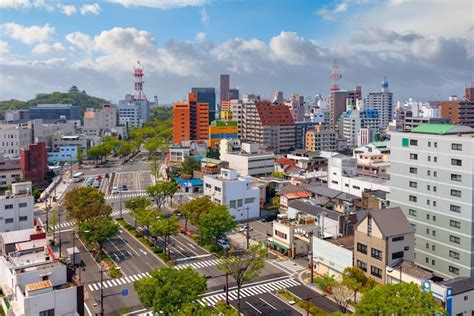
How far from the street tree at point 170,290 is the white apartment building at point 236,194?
72.0 ft

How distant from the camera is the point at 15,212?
3503cm

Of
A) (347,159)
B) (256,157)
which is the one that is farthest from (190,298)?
(256,157)

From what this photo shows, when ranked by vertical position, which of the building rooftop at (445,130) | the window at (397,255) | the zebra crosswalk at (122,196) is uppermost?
the building rooftop at (445,130)

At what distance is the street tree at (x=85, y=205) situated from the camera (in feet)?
122

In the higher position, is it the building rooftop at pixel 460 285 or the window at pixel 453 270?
the building rooftop at pixel 460 285

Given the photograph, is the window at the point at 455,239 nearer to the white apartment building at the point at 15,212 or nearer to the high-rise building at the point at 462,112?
the white apartment building at the point at 15,212

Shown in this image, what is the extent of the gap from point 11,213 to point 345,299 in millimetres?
25224

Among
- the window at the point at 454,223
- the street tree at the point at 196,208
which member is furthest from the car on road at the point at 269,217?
the window at the point at 454,223

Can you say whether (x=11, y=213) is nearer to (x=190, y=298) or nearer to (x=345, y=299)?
(x=190, y=298)

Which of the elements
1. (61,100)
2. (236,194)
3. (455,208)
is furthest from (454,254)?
(61,100)

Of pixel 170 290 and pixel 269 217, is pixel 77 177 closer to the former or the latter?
pixel 269 217

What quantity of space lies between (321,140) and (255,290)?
58.6 meters

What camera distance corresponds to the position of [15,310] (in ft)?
65.8

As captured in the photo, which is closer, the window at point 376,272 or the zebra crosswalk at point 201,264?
the window at point 376,272
